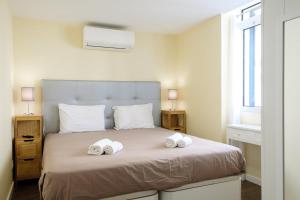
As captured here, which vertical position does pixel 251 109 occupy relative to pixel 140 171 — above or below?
above

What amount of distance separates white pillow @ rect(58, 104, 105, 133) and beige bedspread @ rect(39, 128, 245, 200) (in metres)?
0.77

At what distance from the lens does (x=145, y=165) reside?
6.26 ft

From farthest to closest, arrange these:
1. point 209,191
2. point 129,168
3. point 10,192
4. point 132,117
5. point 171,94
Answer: point 171,94 < point 132,117 < point 10,192 < point 209,191 < point 129,168

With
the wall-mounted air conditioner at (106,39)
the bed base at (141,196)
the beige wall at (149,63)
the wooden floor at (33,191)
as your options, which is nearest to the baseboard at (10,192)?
the wooden floor at (33,191)

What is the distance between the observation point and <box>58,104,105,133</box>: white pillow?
333cm

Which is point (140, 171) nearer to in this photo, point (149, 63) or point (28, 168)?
point (28, 168)

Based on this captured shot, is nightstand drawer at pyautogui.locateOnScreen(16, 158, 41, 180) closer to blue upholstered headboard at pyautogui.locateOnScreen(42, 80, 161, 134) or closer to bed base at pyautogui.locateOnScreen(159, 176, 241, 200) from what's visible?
blue upholstered headboard at pyautogui.locateOnScreen(42, 80, 161, 134)

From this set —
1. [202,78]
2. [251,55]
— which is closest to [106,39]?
[202,78]

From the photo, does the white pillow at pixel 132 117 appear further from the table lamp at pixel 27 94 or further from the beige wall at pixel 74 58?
the table lamp at pixel 27 94

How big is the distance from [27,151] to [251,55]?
3254 millimetres

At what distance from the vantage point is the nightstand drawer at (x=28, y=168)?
9.98 ft

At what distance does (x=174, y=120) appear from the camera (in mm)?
4312

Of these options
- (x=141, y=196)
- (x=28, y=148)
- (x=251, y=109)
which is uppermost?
(x=251, y=109)

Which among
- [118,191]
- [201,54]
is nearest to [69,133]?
[118,191]
